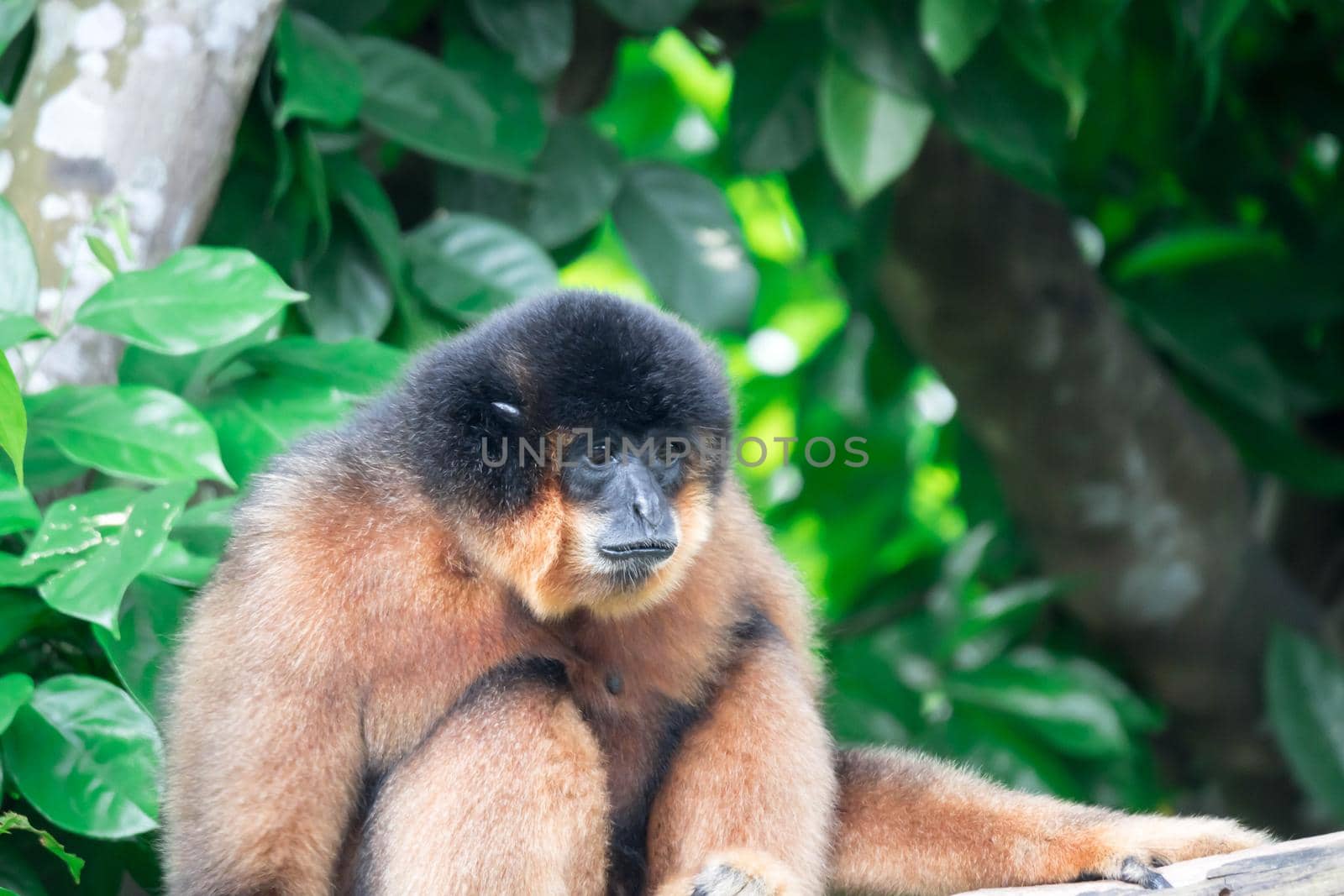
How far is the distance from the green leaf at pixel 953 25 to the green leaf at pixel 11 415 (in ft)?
8.19

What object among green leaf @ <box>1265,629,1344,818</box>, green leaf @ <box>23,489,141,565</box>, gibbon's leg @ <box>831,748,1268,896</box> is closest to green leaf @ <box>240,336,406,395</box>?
green leaf @ <box>23,489,141,565</box>

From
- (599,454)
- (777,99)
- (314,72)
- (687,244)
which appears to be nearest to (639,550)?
(599,454)

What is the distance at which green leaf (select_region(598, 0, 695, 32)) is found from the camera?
173 inches

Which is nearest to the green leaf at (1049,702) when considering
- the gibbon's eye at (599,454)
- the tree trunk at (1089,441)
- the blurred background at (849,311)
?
the blurred background at (849,311)

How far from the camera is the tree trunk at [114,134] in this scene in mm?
3377

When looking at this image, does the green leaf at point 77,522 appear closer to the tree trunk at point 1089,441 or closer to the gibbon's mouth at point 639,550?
the gibbon's mouth at point 639,550

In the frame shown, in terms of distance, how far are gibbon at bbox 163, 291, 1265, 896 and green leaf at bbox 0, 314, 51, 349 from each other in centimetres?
59

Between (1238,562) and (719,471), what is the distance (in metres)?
3.57

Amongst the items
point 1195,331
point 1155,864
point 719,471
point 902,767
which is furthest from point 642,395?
point 1195,331

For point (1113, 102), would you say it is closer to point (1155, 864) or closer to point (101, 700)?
point (1155, 864)

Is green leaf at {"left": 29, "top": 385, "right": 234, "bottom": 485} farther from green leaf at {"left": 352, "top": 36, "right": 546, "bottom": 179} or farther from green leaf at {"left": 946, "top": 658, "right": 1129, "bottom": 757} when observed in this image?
green leaf at {"left": 946, "top": 658, "right": 1129, "bottom": 757}

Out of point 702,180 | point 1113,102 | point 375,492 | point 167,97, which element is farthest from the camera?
point 1113,102

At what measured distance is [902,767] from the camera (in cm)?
330

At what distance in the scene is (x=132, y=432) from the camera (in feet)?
9.82
